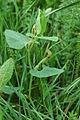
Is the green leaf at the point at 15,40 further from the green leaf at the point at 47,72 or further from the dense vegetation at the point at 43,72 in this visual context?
the green leaf at the point at 47,72

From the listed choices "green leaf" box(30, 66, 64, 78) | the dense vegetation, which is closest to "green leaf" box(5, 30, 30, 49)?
the dense vegetation

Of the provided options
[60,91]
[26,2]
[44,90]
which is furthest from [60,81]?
[26,2]

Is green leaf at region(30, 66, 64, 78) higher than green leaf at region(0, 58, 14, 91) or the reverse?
the reverse

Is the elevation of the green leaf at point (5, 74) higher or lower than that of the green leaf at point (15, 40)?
lower

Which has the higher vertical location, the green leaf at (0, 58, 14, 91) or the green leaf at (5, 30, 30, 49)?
the green leaf at (5, 30, 30, 49)

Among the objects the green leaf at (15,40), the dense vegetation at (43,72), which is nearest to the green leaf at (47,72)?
the dense vegetation at (43,72)

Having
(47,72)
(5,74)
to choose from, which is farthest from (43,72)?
(5,74)

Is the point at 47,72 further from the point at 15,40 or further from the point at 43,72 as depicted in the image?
the point at 15,40

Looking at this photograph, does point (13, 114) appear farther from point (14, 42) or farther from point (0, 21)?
point (0, 21)

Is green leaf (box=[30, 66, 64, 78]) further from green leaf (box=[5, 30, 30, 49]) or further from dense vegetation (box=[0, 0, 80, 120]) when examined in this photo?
green leaf (box=[5, 30, 30, 49])
